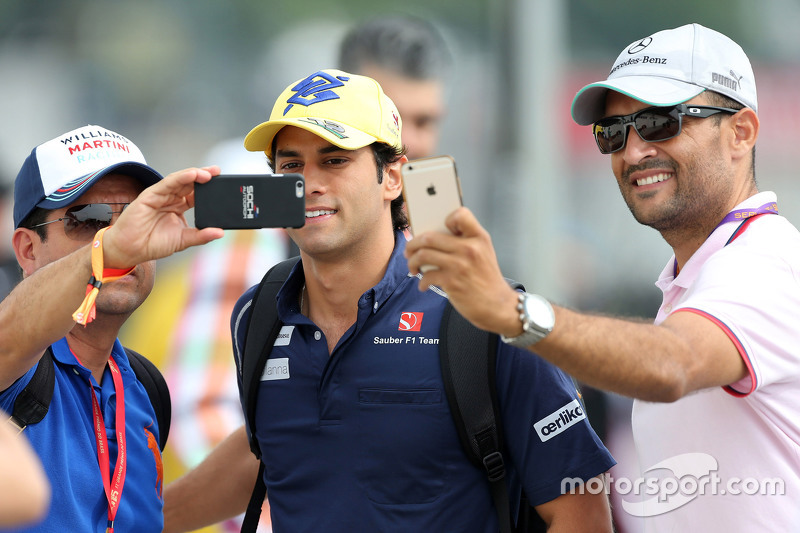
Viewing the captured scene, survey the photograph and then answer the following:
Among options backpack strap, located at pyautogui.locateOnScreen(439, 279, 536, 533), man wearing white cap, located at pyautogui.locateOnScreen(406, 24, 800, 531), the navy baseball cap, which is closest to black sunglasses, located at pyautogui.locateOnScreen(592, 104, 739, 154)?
man wearing white cap, located at pyautogui.locateOnScreen(406, 24, 800, 531)

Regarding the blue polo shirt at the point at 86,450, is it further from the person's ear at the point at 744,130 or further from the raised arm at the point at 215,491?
the person's ear at the point at 744,130

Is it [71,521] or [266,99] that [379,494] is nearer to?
[71,521]

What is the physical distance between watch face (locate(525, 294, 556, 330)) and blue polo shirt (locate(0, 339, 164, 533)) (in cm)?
143

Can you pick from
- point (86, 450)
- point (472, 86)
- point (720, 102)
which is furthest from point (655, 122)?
point (472, 86)

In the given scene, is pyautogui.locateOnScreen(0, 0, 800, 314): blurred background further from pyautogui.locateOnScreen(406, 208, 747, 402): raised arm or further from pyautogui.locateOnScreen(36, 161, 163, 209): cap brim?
pyautogui.locateOnScreen(406, 208, 747, 402): raised arm

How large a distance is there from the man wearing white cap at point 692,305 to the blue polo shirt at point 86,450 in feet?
4.21

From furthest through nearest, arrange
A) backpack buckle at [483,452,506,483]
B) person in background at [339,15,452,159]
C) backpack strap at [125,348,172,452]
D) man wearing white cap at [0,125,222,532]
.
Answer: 1. person in background at [339,15,452,159]
2. backpack strap at [125,348,172,452]
3. backpack buckle at [483,452,506,483]
4. man wearing white cap at [0,125,222,532]

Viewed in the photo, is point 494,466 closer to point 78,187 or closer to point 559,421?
point 559,421

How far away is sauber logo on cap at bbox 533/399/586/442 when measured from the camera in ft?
9.16

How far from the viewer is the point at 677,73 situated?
2.90 metres

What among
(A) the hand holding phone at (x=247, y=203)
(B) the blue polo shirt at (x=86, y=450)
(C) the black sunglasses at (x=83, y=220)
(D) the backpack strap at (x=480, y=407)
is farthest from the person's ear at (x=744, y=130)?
(B) the blue polo shirt at (x=86, y=450)

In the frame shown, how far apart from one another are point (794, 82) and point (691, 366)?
5075 mm

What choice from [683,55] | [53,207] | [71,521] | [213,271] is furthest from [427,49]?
[71,521]

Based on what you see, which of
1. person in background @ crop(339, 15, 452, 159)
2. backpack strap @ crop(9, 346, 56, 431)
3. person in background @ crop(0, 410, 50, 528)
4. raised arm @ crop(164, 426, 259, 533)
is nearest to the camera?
person in background @ crop(0, 410, 50, 528)
